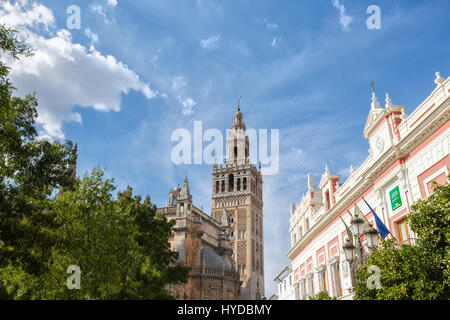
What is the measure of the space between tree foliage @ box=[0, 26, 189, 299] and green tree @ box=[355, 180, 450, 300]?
10.1 metres

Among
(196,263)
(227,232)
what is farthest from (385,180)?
(227,232)

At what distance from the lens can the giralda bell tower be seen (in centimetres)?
6650

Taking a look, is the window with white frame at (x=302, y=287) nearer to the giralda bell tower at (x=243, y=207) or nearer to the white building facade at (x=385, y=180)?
the white building facade at (x=385, y=180)

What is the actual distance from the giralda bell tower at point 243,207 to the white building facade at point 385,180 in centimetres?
4094

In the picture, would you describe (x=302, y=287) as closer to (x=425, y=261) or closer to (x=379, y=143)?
(x=379, y=143)

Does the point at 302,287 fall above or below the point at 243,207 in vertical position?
below

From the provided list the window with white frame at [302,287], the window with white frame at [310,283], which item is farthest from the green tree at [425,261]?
the window with white frame at [302,287]

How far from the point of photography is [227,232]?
58.1m

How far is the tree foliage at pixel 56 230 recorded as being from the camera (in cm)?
1033

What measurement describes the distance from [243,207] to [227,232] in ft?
46.0

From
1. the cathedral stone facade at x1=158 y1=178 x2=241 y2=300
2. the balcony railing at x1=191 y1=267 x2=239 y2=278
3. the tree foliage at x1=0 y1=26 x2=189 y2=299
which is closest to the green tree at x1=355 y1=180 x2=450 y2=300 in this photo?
the tree foliage at x1=0 y1=26 x2=189 y2=299

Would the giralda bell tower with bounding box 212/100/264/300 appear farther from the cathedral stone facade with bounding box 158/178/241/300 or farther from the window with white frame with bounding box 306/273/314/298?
the window with white frame with bounding box 306/273/314/298
